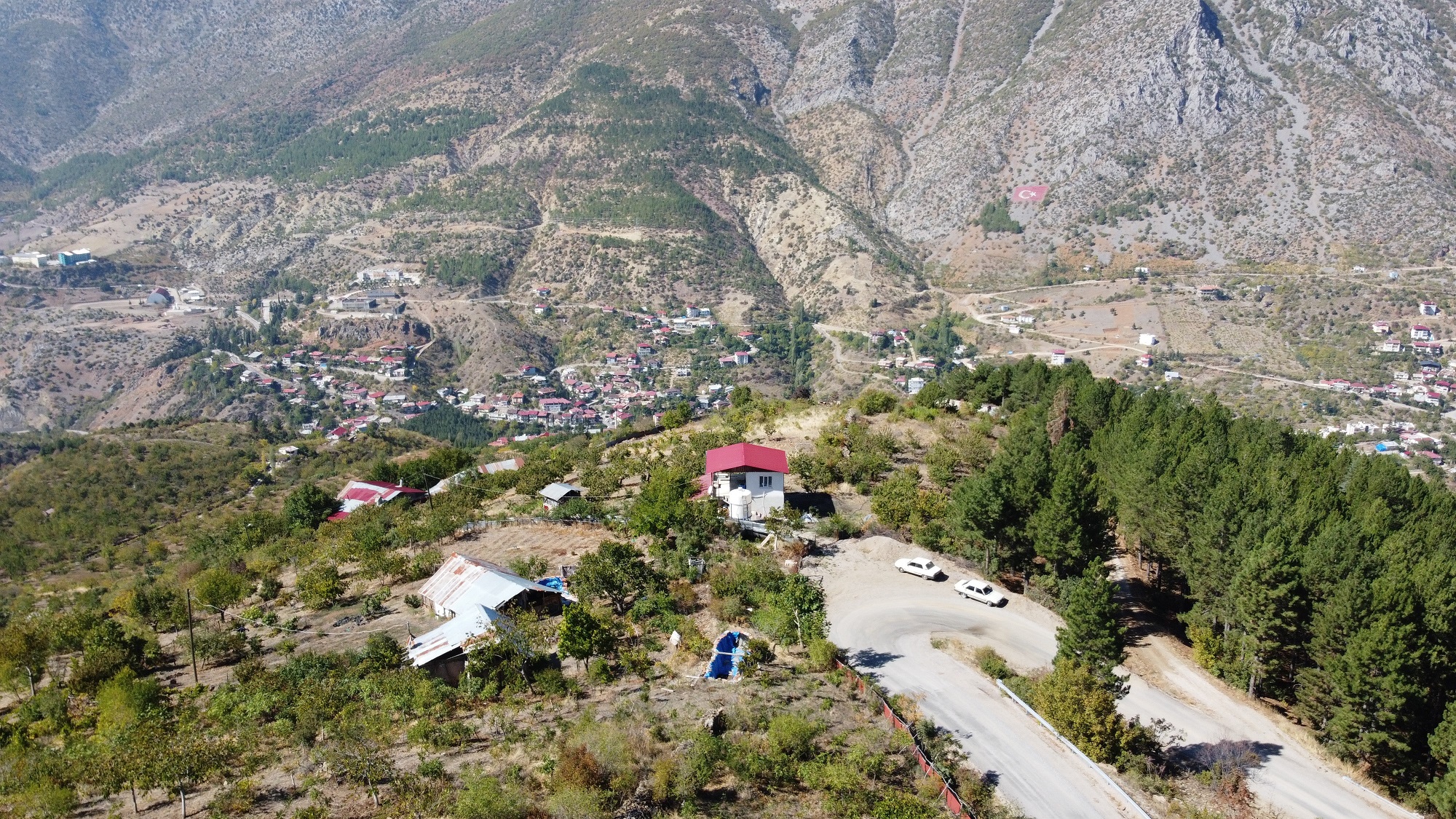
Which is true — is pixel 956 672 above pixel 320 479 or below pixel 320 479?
above

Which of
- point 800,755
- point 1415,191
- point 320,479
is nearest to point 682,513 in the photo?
point 800,755

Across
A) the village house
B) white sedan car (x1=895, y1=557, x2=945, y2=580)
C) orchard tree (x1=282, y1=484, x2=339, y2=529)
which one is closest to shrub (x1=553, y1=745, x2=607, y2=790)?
the village house

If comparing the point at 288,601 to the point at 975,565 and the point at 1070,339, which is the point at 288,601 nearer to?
the point at 975,565

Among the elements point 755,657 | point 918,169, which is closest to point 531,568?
point 755,657

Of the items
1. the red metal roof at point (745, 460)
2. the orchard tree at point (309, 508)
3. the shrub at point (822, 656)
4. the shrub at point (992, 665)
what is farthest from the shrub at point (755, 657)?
the orchard tree at point (309, 508)

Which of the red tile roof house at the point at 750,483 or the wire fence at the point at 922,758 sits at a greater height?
the red tile roof house at the point at 750,483

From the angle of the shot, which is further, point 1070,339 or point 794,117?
point 794,117

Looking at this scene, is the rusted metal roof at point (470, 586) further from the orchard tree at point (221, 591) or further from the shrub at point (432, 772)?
the shrub at point (432, 772)
